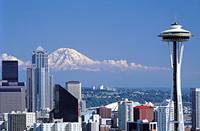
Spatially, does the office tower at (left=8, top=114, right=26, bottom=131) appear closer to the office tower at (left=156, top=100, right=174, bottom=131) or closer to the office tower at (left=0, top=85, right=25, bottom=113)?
the office tower at (left=0, top=85, right=25, bottom=113)

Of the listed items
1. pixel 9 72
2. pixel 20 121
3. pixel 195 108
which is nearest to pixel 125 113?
pixel 195 108

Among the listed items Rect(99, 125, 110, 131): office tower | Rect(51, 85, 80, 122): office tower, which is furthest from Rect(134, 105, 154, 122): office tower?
Rect(51, 85, 80, 122): office tower

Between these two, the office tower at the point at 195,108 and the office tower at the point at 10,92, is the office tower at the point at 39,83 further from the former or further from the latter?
the office tower at the point at 195,108

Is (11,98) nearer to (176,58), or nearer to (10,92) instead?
(10,92)

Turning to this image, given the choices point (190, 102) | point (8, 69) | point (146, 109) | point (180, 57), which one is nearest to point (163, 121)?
point (190, 102)

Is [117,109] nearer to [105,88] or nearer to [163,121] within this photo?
[105,88]

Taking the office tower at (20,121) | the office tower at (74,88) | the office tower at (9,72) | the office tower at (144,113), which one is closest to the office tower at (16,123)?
the office tower at (20,121)

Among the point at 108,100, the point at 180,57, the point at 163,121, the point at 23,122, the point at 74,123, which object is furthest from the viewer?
the point at 108,100
